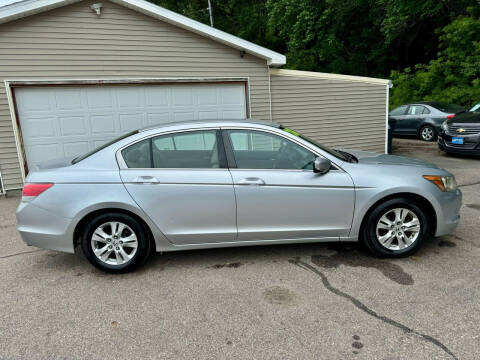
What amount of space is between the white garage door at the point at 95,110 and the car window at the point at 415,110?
7.79m

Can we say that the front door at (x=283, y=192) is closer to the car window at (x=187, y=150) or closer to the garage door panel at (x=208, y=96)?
the car window at (x=187, y=150)

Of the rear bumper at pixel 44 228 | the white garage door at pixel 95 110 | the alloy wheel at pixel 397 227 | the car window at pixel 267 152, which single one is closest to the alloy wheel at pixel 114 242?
the rear bumper at pixel 44 228

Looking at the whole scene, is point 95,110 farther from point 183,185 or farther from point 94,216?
point 183,185

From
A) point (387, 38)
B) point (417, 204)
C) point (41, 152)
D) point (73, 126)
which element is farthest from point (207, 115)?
point (387, 38)

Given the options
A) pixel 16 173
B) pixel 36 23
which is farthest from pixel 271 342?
pixel 36 23

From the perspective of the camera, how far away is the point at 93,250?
351 cm

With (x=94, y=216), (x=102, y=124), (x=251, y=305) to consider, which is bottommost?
(x=251, y=305)

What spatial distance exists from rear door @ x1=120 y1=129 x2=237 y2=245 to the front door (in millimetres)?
150

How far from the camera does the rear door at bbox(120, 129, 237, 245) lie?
136 inches

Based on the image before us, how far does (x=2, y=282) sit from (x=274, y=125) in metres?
3.19

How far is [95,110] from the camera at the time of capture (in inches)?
287

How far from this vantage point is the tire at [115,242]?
3.48 meters

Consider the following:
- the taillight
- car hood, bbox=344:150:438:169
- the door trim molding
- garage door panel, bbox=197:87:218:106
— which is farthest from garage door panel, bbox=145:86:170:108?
car hood, bbox=344:150:438:169

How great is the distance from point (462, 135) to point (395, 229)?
7067 mm
